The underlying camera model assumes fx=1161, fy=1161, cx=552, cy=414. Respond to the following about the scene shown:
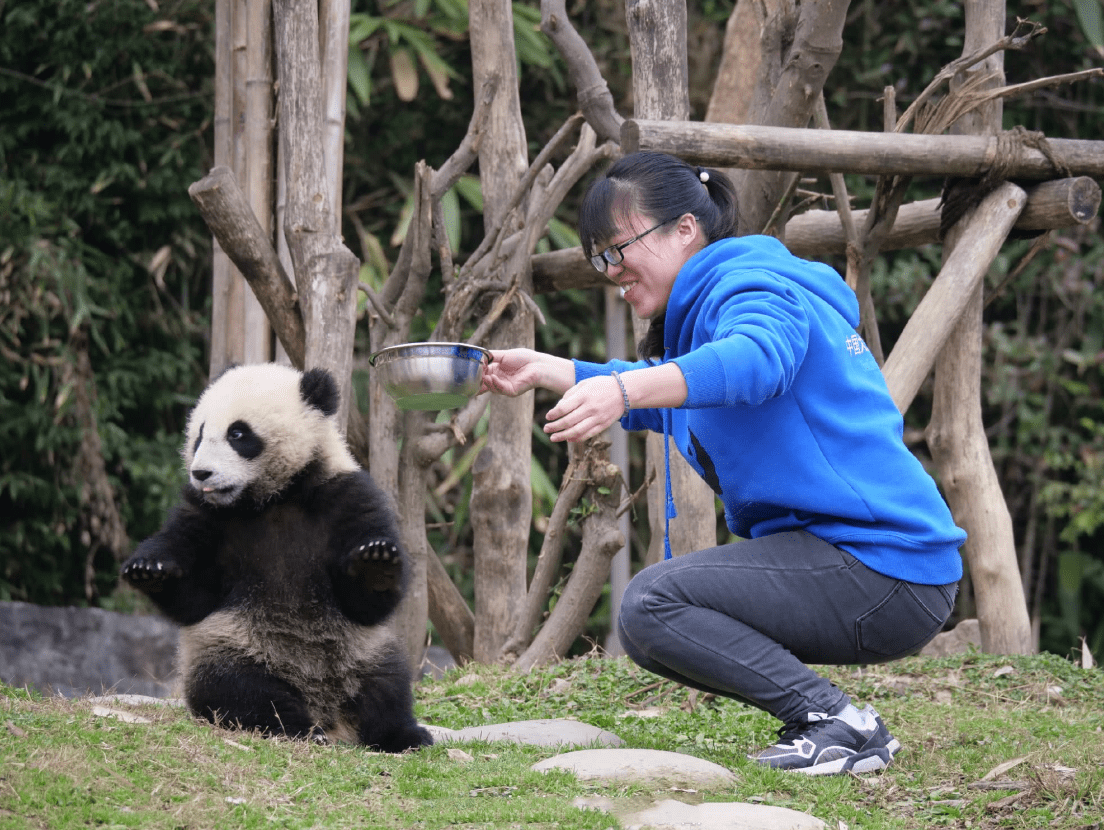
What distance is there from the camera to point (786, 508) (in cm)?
276

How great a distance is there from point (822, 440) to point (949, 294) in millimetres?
1822

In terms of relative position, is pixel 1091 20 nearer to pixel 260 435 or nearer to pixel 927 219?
pixel 927 219

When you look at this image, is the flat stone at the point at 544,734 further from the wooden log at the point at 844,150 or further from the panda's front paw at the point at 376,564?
the wooden log at the point at 844,150

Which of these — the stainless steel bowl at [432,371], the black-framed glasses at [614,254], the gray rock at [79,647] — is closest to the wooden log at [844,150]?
the black-framed glasses at [614,254]

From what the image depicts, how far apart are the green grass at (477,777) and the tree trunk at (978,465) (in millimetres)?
805

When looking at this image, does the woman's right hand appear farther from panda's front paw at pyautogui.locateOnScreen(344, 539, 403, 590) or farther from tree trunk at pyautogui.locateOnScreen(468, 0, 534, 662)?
tree trunk at pyautogui.locateOnScreen(468, 0, 534, 662)

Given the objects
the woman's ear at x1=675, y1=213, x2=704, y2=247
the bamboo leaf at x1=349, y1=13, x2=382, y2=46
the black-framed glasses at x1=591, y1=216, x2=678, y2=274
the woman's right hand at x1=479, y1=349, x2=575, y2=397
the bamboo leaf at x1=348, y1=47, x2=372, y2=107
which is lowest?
the woman's right hand at x1=479, y1=349, x2=575, y2=397

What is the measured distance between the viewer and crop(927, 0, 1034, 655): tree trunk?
4344 mm

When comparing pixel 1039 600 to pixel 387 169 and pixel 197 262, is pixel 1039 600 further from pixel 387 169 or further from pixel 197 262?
pixel 197 262

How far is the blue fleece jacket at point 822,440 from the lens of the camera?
Result: 2633 millimetres

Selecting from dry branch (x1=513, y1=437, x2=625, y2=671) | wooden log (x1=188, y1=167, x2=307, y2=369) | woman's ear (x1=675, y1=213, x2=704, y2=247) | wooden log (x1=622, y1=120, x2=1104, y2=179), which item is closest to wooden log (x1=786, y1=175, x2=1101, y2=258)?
wooden log (x1=622, y1=120, x2=1104, y2=179)

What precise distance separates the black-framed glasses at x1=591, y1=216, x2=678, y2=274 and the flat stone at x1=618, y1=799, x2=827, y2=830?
1.21m

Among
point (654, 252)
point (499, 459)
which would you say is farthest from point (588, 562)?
point (654, 252)

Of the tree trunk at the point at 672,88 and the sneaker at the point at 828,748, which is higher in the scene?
the tree trunk at the point at 672,88
